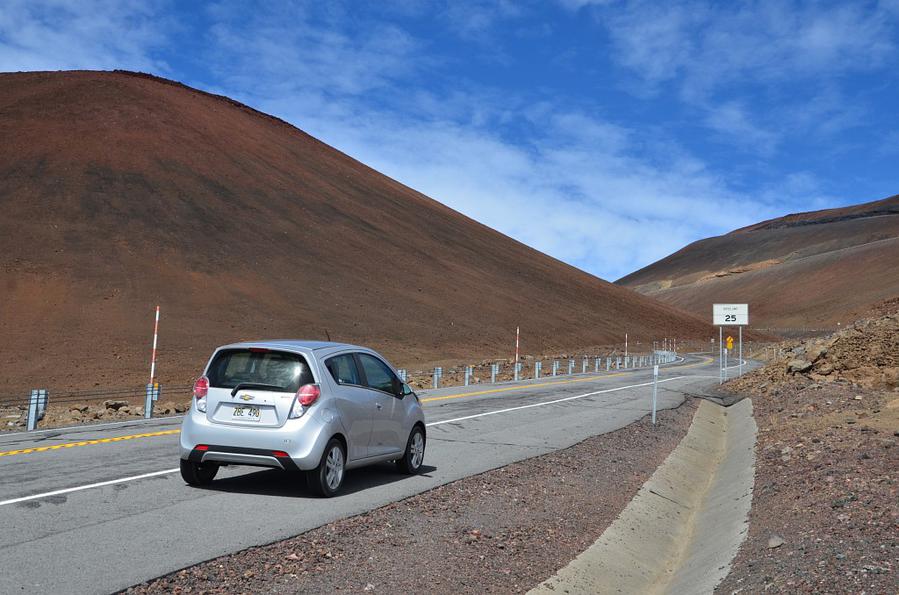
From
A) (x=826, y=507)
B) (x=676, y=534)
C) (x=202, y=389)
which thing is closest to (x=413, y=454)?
(x=202, y=389)

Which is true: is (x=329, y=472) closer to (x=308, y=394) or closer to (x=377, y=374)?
(x=308, y=394)

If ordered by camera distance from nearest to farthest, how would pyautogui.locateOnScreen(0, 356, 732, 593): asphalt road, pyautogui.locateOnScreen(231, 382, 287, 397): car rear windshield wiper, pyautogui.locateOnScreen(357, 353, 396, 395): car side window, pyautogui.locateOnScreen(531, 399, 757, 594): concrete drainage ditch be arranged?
pyautogui.locateOnScreen(0, 356, 732, 593): asphalt road < pyautogui.locateOnScreen(531, 399, 757, 594): concrete drainage ditch < pyautogui.locateOnScreen(231, 382, 287, 397): car rear windshield wiper < pyautogui.locateOnScreen(357, 353, 396, 395): car side window

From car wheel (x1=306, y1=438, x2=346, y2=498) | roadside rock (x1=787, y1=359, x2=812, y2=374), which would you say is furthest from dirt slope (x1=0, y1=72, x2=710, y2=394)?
car wheel (x1=306, y1=438, x2=346, y2=498)

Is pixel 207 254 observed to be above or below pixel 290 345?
above

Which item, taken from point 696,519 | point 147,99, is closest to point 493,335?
point 147,99

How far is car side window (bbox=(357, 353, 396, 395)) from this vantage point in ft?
33.6

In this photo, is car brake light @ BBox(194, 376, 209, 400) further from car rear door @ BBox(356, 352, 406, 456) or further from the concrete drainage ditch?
the concrete drainage ditch

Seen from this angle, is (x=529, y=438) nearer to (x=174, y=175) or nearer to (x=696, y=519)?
(x=696, y=519)

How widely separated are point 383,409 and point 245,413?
183 cm

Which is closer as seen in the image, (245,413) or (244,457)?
(244,457)

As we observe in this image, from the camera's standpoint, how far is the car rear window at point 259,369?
29.5 ft

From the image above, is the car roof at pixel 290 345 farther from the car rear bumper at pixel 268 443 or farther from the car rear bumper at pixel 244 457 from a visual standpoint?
the car rear bumper at pixel 244 457

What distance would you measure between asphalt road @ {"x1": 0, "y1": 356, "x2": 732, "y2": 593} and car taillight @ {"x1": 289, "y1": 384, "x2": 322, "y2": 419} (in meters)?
0.96

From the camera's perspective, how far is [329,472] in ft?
29.8
